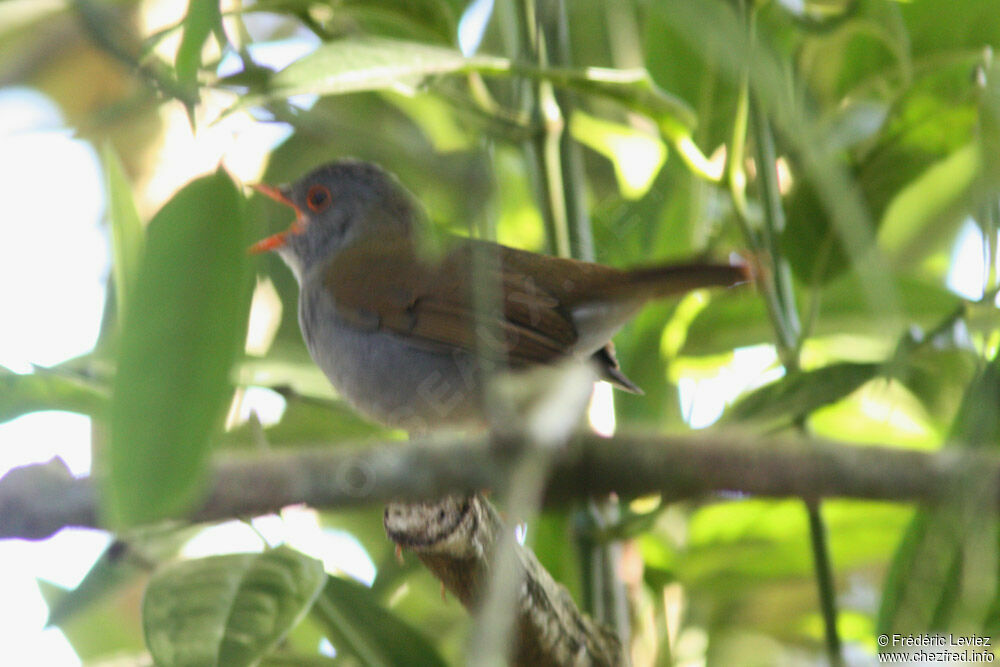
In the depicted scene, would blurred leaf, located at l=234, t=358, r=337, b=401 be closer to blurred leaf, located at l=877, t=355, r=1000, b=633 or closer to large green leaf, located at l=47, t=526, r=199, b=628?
large green leaf, located at l=47, t=526, r=199, b=628

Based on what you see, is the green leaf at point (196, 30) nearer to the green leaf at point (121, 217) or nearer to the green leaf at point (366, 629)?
the green leaf at point (121, 217)

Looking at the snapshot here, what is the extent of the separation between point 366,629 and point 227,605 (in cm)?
51

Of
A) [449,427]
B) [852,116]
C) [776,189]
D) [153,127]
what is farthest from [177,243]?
[153,127]

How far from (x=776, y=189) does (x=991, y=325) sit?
1352mm

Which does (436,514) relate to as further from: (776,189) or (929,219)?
(929,219)

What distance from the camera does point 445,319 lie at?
2266 mm

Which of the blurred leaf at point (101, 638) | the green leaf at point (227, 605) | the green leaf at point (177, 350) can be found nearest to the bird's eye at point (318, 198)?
the blurred leaf at point (101, 638)

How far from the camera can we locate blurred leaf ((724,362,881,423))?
1.66 meters

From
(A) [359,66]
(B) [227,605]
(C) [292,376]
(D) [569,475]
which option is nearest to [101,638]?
(C) [292,376]

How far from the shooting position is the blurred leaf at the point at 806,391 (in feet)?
5.44

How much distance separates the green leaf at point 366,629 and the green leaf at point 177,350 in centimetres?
125

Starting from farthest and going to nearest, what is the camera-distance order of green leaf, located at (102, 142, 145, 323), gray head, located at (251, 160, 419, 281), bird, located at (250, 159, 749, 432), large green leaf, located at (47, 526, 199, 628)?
gray head, located at (251, 160, 419, 281)
bird, located at (250, 159, 749, 432)
large green leaf, located at (47, 526, 199, 628)
green leaf, located at (102, 142, 145, 323)

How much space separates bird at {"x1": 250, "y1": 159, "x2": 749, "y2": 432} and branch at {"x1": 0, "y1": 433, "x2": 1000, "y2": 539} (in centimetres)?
91

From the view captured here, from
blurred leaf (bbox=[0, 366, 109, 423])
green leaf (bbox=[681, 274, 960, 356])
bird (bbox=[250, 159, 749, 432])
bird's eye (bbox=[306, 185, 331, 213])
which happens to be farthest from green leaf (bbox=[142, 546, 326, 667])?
bird's eye (bbox=[306, 185, 331, 213])
